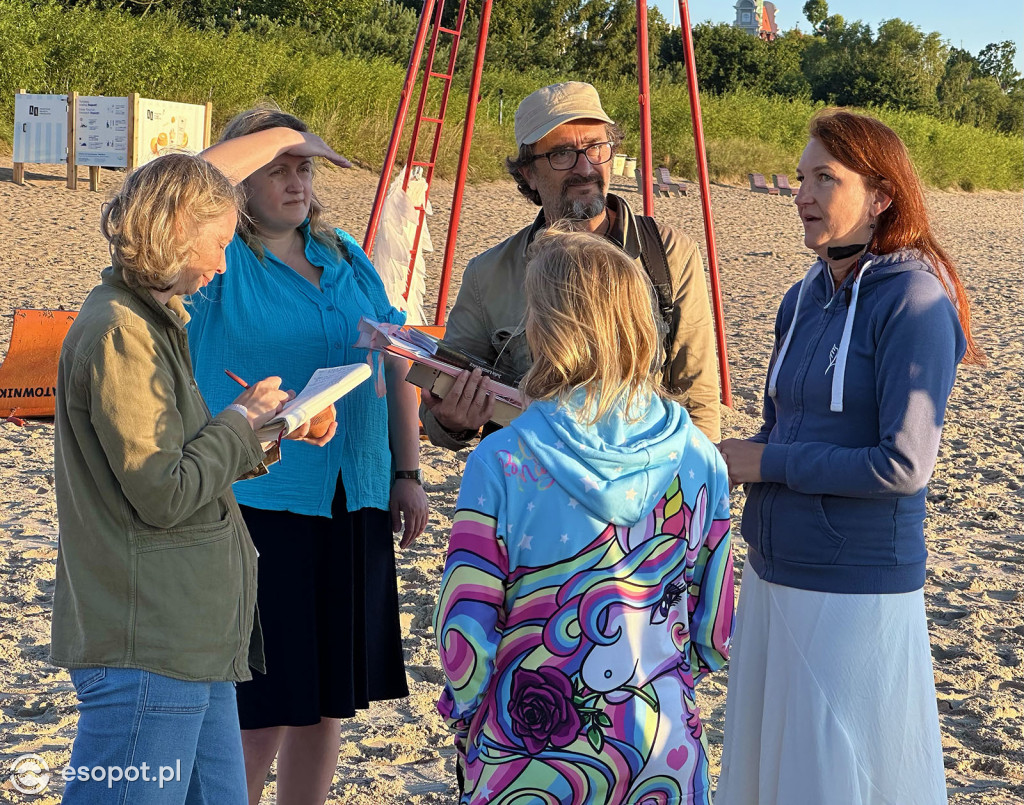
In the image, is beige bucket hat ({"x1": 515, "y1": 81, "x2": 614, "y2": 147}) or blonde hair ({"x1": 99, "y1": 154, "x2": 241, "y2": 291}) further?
beige bucket hat ({"x1": 515, "y1": 81, "x2": 614, "y2": 147})

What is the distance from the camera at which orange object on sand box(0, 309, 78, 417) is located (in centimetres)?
710

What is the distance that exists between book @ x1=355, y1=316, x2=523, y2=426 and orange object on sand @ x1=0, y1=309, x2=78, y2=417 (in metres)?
5.18

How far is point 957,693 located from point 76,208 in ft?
45.3

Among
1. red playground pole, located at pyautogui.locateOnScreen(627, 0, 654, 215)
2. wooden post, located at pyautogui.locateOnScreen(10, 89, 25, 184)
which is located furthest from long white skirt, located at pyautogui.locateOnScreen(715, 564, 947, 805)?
wooden post, located at pyautogui.locateOnScreen(10, 89, 25, 184)

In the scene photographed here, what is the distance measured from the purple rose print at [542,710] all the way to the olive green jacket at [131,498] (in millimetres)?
574

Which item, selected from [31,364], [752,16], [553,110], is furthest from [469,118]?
[752,16]

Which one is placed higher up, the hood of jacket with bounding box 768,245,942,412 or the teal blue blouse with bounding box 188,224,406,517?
the hood of jacket with bounding box 768,245,942,412

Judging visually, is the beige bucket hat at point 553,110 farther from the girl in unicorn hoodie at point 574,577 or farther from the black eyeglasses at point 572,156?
the girl in unicorn hoodie at point 574,577

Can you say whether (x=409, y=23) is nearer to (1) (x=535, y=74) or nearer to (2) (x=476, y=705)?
(1) (x=535, y=74)

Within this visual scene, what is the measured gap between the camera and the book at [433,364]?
2.53 meters

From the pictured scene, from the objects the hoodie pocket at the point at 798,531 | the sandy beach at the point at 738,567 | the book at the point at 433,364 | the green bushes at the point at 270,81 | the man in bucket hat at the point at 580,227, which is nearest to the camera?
the hoodie pocket at the point at 798,531

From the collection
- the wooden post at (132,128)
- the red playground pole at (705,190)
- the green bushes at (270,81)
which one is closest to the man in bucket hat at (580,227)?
the red playground pole at (705,190)

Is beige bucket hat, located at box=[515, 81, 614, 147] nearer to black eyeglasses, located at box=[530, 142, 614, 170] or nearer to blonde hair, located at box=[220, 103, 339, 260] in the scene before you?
black eyeglasses, located at box=[530, 142, 614, 170]

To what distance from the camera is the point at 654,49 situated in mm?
39281
